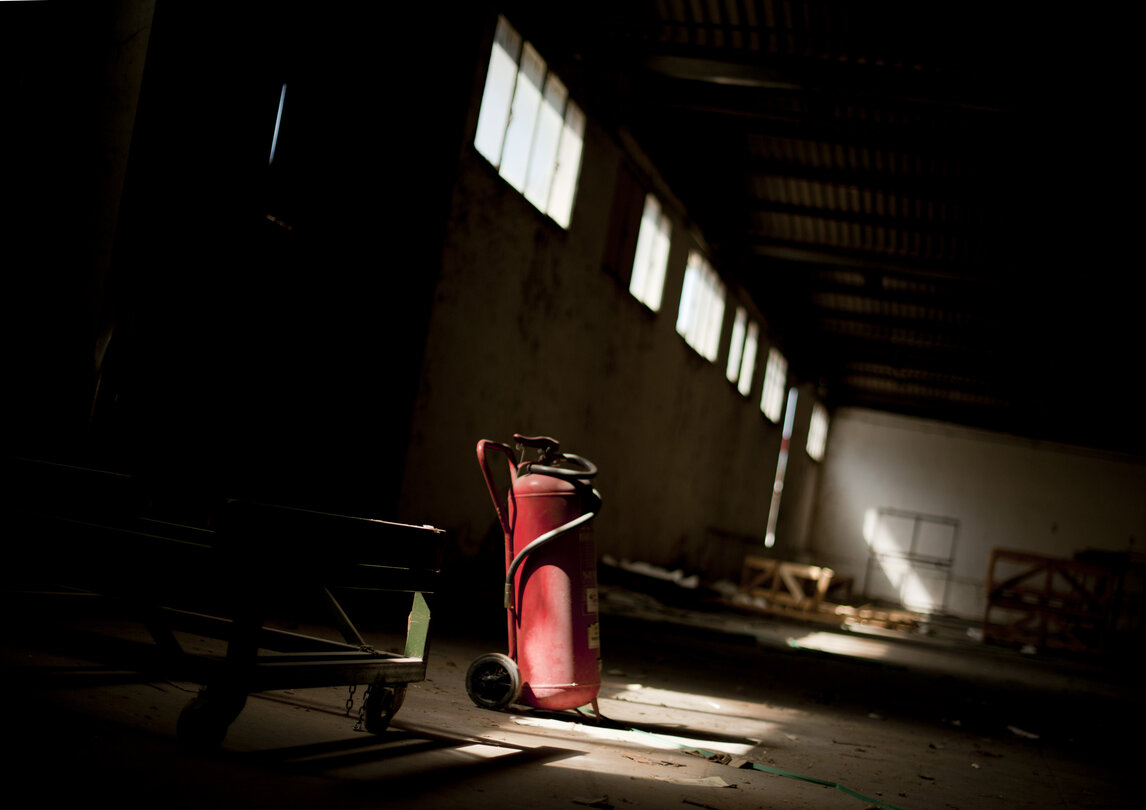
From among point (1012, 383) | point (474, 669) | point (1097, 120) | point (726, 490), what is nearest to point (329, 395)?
point (474, 669)

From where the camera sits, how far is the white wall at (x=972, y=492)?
91.3 ft

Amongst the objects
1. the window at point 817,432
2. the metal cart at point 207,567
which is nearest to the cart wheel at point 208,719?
the metal cart at point 207,567

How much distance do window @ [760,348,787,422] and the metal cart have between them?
62.7ft

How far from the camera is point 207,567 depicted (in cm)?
275

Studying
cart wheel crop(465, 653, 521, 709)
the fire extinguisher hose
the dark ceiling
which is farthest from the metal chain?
the dark ceiling

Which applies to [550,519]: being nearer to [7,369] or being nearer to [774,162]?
[7,369]

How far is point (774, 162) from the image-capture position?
13812 millimetres

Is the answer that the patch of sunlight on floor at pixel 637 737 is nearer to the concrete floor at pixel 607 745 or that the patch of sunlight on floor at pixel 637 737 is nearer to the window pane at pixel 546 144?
the concrete floor at pixel 607 745

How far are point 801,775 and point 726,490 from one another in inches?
614

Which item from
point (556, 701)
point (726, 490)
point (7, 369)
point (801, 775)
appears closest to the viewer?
point (801, 775)

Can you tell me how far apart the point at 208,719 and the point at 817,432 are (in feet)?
90.6

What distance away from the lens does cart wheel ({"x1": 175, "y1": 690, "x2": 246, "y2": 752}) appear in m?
2.78

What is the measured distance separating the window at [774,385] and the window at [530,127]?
1201 centimetres

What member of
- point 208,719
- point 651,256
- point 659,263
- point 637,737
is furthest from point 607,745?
point 659,263
